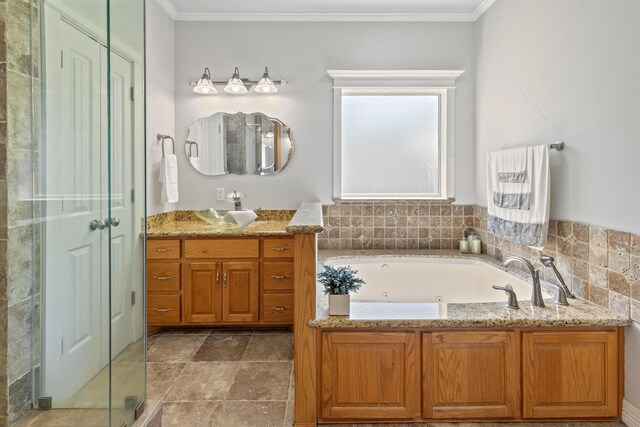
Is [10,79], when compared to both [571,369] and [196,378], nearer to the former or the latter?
[196,378]

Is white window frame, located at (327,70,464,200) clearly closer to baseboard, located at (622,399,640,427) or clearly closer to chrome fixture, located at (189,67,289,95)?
chrome fixture, located at (189,67,289,95)

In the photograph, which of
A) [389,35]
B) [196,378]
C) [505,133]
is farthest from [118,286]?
[389,35]

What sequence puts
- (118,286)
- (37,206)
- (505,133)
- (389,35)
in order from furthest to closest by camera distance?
(389,35)
(505,133)
(37,206)
(118,286)

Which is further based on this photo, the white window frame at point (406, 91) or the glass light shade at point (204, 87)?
the white window frame at point (406, 91)

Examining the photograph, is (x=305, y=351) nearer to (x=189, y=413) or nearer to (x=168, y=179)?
(x=189, y=413)

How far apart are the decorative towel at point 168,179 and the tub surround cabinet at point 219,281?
0.48 metres

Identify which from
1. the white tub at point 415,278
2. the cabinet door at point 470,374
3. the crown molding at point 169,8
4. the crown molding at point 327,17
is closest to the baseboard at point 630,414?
the cabinet door at point 470,374

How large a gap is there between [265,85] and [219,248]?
57.7 inches

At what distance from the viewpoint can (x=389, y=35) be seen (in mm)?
3543

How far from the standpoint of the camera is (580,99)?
2160mm

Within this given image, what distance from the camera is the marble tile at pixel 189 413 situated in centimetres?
195

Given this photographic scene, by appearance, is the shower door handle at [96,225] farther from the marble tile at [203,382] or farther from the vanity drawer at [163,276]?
the vanity drawer at [163,276]

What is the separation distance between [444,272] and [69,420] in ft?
8.65

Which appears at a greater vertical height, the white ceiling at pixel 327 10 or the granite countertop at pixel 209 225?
the white ceiling at pixel 327 10
